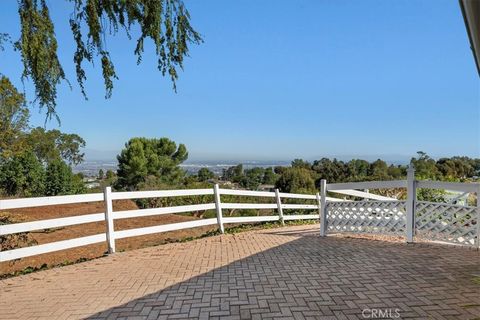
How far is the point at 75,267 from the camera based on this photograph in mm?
5840

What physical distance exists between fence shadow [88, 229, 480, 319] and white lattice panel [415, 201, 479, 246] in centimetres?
25

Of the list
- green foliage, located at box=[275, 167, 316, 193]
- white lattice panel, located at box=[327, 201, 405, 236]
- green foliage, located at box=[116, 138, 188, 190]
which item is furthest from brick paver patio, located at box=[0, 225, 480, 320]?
green foliage, located at box=[275, 167, 316, 193]

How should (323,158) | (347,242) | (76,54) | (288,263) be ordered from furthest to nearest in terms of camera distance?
(323,158)
(347,242)
(288,263)
(76,54)

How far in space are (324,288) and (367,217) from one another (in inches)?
140

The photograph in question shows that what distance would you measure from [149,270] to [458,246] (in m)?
5.31

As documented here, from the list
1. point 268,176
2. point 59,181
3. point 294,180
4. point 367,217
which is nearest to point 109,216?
point 367,217

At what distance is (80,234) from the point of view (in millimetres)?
10203

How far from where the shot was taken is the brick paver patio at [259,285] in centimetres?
386

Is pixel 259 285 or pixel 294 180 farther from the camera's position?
pixel 294 180

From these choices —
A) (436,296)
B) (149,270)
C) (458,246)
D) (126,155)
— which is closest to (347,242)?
(458,246)

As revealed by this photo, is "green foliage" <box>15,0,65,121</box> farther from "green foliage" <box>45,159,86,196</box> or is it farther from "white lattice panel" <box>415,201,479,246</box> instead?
"green foliage" <box>45,159,86,196</box>

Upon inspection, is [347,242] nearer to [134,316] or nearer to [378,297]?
[378,297]

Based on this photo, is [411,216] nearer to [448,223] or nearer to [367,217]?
[448,223]

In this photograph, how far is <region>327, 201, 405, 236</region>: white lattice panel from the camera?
722cm
